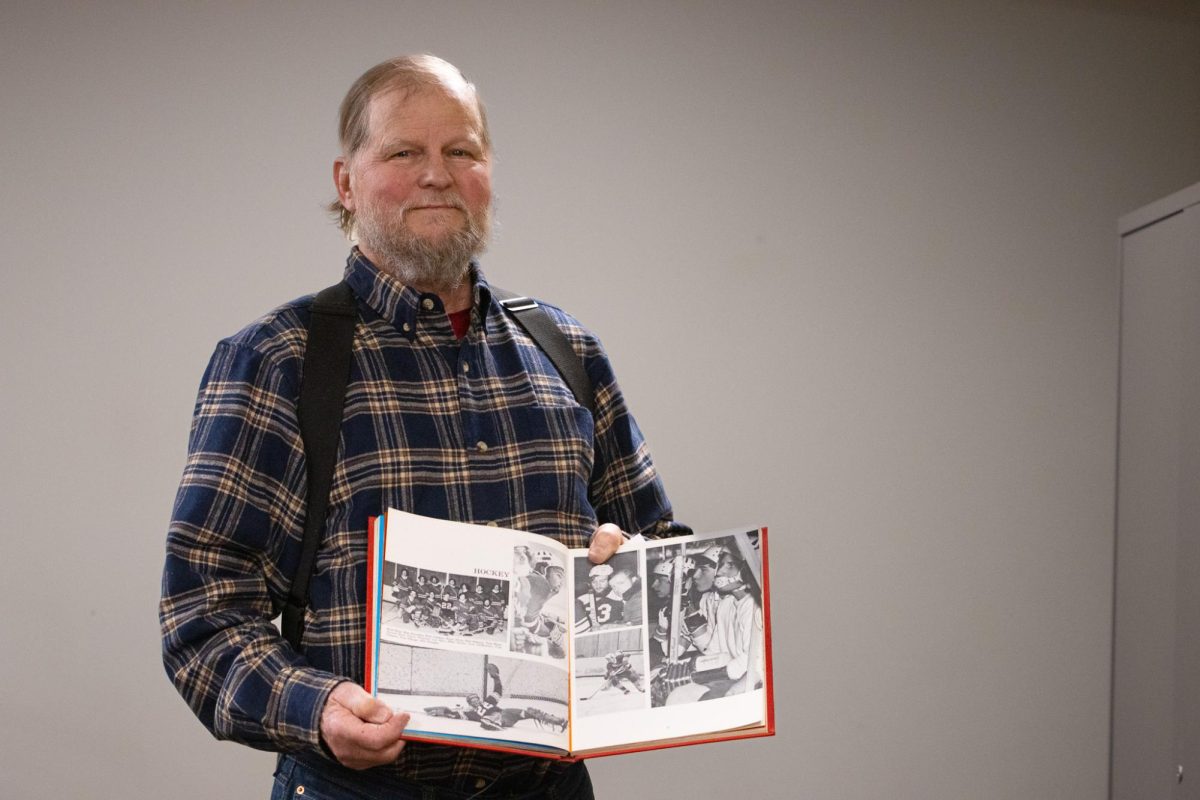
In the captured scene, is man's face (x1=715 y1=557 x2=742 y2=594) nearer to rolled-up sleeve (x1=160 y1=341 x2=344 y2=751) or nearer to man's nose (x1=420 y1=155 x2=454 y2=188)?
rolled-up sleeve (x1=160 y1=341 x2=344 y2=751)

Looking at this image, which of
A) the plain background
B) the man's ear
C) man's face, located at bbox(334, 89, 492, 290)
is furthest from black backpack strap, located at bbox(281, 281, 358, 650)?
the plain background

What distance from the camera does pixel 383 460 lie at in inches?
53.3

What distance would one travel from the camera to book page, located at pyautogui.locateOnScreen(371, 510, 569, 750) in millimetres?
1201

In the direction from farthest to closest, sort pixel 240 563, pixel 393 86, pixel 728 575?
pixel 393 86 < pixel 728 575 < pixel 240 563

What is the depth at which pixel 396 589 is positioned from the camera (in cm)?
121

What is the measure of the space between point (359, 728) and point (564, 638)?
260 millimetres

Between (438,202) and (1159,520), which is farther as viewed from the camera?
(1159,520)

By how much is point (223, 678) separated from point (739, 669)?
59 cm

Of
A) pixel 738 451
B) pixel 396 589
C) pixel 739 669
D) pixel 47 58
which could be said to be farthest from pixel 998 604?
pixel 47 58

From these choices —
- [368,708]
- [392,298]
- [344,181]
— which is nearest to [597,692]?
[368,708]

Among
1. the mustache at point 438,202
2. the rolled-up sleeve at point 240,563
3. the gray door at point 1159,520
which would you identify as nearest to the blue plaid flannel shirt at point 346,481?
the rolled-up sleeve at point 240,563

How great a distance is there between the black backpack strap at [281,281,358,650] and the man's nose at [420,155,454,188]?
20 cm

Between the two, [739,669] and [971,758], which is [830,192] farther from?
[739,669]

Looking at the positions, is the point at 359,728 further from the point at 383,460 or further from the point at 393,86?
the point at 393,86
